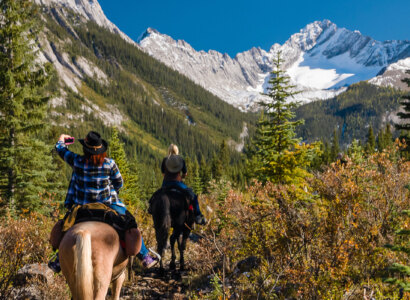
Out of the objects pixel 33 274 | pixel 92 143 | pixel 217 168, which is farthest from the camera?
pixel 217 168

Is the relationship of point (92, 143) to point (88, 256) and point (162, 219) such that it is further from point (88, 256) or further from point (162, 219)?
point (162, 219)

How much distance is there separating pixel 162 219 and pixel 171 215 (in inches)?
12.7

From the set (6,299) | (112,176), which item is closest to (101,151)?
(112,176)

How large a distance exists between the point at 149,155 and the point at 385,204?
160703 mm

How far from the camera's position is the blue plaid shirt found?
13.5ft

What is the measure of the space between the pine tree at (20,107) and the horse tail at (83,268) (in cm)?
1373

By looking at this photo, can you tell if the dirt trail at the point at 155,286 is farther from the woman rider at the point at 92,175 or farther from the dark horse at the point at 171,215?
the woman rider at the point at 92,175

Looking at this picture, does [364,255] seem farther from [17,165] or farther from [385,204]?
[17,165]

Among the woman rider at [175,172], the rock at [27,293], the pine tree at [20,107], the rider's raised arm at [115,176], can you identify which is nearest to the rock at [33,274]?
the rock at [27,293]

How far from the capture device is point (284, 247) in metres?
4.95

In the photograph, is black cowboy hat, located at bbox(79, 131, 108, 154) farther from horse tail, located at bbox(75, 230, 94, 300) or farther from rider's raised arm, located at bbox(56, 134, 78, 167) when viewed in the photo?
horse tail, located at bbox(75, 230, 94, 300)

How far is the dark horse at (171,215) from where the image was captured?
668 cm

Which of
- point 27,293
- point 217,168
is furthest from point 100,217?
point 217,168

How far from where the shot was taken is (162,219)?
21.9 ft
